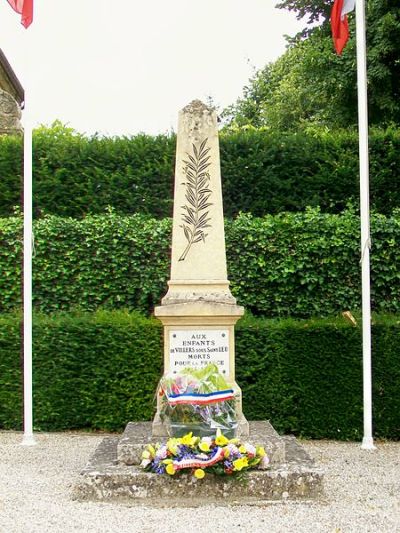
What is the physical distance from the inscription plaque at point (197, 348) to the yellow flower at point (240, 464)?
3.83 ft

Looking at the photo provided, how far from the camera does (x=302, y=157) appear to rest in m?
10.0

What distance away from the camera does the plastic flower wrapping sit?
17.5 feet

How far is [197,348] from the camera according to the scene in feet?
19.8

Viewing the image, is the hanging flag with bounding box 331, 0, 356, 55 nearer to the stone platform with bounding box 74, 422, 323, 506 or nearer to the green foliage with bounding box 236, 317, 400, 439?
the green foliage with bounding box 236, 317, 400, 439

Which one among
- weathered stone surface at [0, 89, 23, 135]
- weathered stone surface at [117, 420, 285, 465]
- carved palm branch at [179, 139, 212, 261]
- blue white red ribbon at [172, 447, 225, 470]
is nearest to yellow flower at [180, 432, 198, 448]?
blue white red ribbon at [172, 447, 225, 470]

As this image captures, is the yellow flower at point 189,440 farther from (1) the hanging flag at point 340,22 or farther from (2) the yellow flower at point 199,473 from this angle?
(1) the hanging flag at point 340,22

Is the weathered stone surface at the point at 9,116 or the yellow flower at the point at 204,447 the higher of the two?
the weathered stone surface at the point at 9,116

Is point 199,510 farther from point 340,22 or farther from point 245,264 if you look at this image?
point 340,22

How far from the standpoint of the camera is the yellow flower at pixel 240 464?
496cm

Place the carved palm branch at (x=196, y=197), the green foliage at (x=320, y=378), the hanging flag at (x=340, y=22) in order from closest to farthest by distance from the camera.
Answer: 1. the carved palm branch at (x=196, y=197)
2. the green foliage at (x=320, y=378)
3. the hanging flag at (x=340, y=22)

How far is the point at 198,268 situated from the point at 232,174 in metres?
4.01

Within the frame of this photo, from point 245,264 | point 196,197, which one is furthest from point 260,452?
point 245,264

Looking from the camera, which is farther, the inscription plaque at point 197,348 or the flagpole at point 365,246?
the flagpole at point 365,246

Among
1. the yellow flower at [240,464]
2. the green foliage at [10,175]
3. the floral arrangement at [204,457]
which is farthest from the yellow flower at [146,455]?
the green foliage at [10,175]
